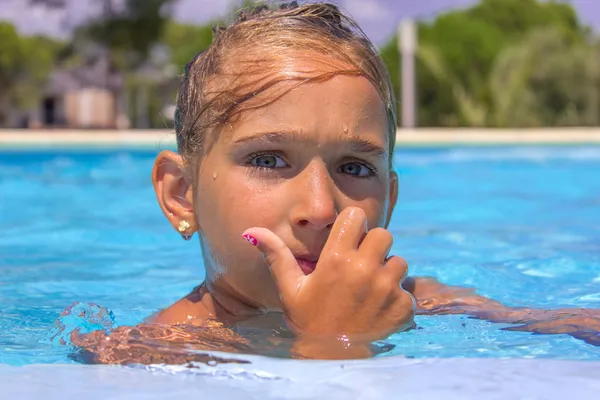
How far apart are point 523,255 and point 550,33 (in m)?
22.7

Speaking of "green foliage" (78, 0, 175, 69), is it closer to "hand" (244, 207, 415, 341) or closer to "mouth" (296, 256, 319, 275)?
"mouth" (296, 256, 319, 275)

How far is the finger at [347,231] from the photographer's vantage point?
78.1 inches

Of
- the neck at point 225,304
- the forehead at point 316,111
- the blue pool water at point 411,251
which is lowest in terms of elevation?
the blue pool water at point 411,251

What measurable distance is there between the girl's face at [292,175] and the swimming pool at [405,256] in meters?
0.38

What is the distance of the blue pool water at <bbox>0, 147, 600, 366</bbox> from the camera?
2428 millimetres

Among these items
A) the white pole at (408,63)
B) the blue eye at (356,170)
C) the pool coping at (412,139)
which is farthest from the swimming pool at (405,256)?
the white pole at (408,63)

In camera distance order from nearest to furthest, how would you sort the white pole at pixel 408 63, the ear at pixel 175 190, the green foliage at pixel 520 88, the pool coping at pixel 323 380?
the pool coping at pixel 323 380
the ear at pixel 175 190
the white pole at pixel 408 63
the green foliage at pixel 520 88

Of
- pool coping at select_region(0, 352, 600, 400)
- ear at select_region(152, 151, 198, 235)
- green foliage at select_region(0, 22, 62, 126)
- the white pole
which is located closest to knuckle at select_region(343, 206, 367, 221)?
pool coping at select_region(0, 352, 600, 400)

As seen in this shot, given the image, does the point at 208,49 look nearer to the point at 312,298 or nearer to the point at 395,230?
the point at 312,298

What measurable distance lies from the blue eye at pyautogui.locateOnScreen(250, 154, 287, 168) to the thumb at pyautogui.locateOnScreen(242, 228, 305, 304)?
240 mm

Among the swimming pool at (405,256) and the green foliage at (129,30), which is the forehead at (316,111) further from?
the green foliage at (129,30)

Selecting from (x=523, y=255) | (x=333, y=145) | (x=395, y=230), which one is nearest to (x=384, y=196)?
(x=333, y=145)

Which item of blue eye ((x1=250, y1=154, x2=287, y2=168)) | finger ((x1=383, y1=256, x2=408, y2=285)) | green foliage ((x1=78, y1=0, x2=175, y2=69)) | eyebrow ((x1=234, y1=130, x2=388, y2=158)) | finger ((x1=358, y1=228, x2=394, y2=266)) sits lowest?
green foliage ((x1=78, y1=0, x2=175, y2=69))

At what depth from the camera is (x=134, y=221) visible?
612 centimetres
